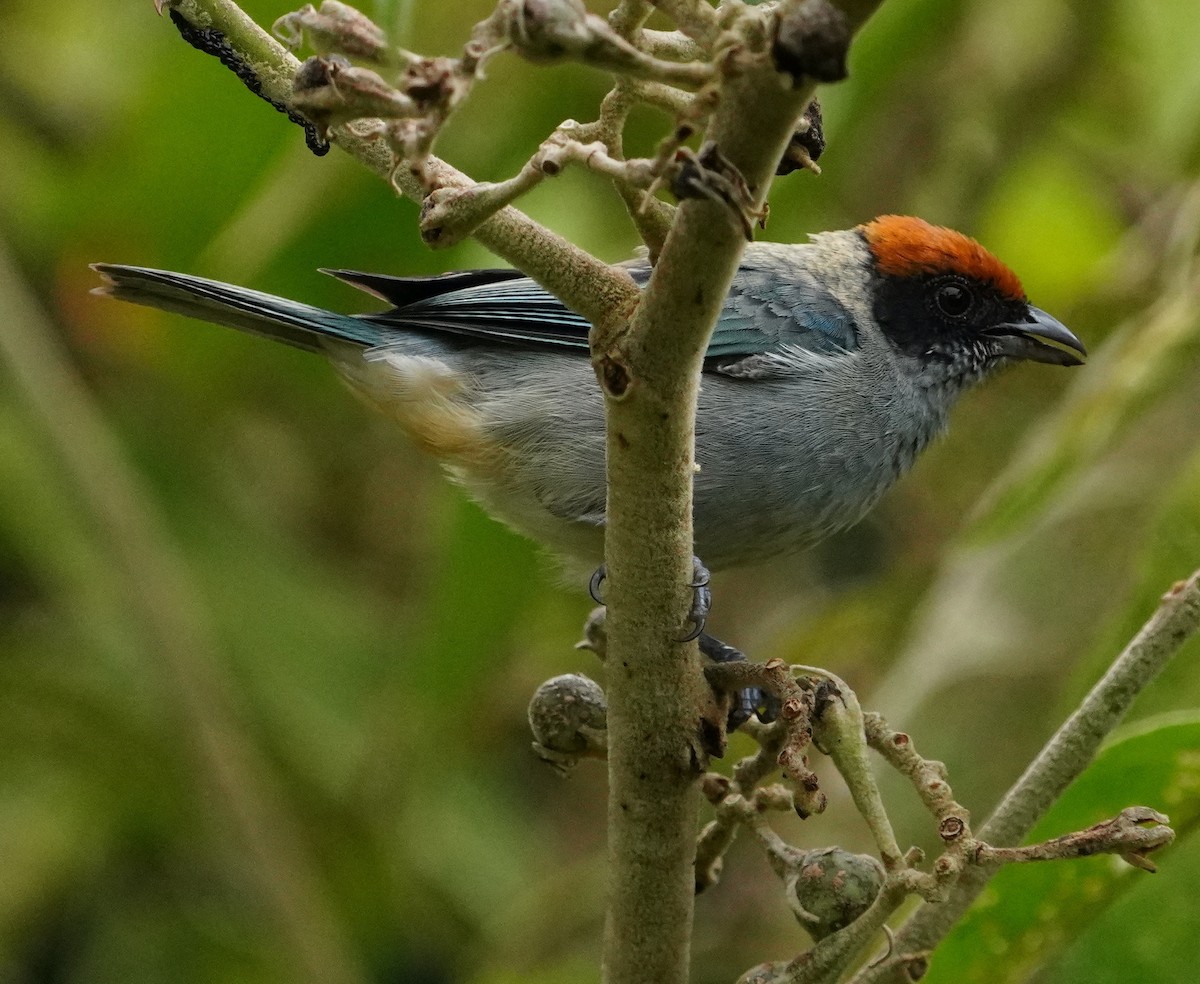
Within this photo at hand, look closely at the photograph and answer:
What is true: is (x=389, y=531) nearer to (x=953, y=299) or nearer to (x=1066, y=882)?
(x=953, y=299)

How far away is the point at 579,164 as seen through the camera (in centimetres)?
170

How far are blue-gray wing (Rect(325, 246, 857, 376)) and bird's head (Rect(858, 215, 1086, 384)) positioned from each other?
0.22 meters

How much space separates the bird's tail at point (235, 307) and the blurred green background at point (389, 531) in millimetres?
225

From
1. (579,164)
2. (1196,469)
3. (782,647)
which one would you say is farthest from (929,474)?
(579,164)

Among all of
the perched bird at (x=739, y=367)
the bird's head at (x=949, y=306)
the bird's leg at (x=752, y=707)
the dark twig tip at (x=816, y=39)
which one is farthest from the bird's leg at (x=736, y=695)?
the bird's head at (x=949, y=306)

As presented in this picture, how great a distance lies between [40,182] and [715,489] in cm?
226

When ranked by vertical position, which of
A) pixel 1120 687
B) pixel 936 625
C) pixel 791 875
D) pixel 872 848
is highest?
pixel 1120 687

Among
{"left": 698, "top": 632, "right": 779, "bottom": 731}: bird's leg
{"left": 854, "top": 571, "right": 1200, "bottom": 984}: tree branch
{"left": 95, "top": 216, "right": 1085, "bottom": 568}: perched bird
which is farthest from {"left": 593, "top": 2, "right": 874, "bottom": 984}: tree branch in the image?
{"left": 95, "top": 216, "right": 1085, "bottom": 568}: perched bird

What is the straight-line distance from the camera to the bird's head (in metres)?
4.33

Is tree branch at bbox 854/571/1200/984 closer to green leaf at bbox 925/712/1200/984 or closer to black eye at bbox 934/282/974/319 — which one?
green leaf at bbox 925/712/1200/984

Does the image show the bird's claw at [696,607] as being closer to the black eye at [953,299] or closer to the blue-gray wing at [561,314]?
the blue-gray wing at [561,314]

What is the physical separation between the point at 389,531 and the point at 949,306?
76.1 inches

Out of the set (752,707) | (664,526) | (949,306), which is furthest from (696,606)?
(949,306)

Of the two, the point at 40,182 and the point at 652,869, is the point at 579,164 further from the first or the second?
the point at 40,182
